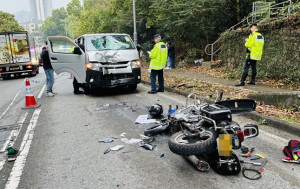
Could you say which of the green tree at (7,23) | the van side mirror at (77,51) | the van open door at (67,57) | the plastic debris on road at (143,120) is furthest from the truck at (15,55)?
the green tree at (7,23)

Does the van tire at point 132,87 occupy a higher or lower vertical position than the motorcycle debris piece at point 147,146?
higher

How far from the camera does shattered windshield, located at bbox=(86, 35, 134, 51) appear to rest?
919cm

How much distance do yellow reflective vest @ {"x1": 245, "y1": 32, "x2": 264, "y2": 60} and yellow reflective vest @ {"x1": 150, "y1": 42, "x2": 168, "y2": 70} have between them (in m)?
2.67

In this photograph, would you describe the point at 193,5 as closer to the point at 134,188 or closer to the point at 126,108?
the point at 126,108

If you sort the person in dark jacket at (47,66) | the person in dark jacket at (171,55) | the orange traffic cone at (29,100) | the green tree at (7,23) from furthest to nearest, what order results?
the green tree at (7,23) → the person in dark jacket at (171,55) → the person in dark jacket at (47,66) → the orange traffic cone at (29,100)

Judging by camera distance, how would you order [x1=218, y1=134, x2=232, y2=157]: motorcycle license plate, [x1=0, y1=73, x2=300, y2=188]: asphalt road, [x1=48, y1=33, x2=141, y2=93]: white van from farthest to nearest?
[x1=48, y1=33, x2=141, y2=93]: white van
[x1=0, y1=73, x2=300, y2=188]: asphalt road
[x1=218, y1=134, x2=232, y2=157]: motorcycle license plate

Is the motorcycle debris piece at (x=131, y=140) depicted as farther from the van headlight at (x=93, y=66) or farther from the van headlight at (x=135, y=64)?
the van headlight at (x=135, y=64)

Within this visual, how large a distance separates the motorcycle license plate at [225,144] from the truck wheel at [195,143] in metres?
0.11

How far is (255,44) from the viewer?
28.3 ft

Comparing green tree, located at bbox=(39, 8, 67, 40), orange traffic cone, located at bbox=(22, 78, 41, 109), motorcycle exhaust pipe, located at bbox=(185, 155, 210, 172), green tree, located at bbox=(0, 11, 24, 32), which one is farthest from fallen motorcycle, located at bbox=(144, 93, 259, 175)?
green tree, located at bbox=(39, 8, 67, 40)

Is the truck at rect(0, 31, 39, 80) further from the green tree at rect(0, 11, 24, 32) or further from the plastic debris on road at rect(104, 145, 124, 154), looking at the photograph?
the green tree at rect(0, 11, 24, 32)

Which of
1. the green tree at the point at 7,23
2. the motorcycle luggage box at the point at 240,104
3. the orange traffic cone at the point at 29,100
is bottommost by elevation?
the orange traffic cone at the point at 29,100

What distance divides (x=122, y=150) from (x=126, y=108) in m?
2.98

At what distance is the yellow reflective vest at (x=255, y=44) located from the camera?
860 centimetres
